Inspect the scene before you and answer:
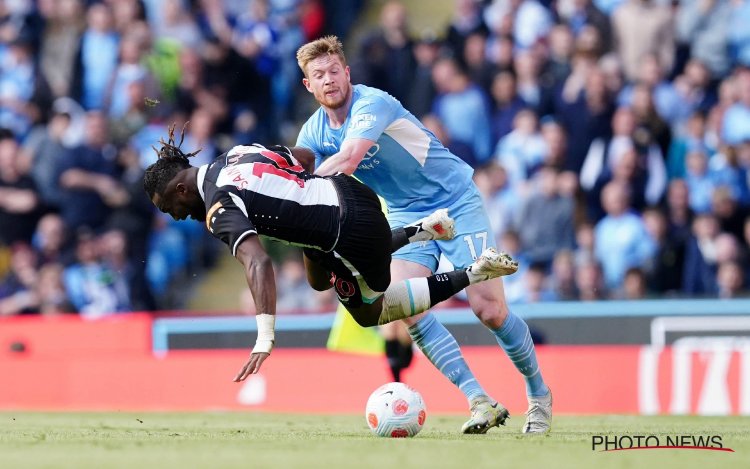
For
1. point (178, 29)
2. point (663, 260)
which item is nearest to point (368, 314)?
point (663, 260)

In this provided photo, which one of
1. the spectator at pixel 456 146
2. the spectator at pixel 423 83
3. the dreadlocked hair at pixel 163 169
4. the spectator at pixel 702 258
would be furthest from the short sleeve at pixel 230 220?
the spectator at pixel 423 83

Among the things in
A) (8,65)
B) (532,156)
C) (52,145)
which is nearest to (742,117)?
(532,156)

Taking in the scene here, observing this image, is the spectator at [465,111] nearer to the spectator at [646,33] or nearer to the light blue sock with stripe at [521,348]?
the spectator at [646,33]

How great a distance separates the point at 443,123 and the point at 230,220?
7988mm

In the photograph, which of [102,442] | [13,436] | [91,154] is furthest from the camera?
[91,154]

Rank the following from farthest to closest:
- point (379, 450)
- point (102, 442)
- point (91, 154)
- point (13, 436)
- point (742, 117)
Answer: point (91, 154)
point (742, 117)
point (13, 436)
point (102, 442)
point (379, 450)

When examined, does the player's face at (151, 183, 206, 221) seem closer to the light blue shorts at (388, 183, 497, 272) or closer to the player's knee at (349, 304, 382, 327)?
the player's knee at (349, 304, 382, 327)

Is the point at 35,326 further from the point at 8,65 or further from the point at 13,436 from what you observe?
the point at 13,436

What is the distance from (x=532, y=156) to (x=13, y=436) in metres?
7.73

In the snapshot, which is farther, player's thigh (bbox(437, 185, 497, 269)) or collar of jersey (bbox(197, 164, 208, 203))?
player's thigh (bbox(437, 185, 497, 269))

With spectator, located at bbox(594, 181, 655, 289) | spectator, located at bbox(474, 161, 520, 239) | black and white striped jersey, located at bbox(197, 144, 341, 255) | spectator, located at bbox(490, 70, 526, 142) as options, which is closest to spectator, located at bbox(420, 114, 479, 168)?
spectator, located at bbox(490, 70, 526, 142)

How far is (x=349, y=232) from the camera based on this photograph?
→ 7980mm

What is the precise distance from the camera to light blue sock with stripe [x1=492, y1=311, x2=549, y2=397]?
8836 millimetres

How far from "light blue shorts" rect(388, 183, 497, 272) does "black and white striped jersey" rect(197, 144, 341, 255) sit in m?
1.10
